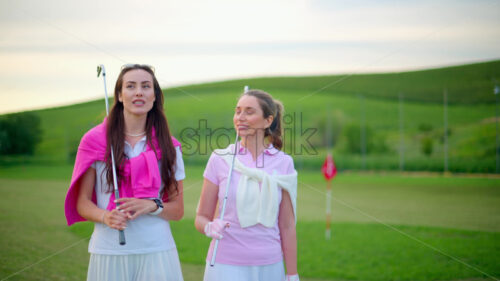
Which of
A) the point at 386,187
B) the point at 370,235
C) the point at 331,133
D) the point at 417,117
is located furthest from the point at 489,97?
the point at 370,235

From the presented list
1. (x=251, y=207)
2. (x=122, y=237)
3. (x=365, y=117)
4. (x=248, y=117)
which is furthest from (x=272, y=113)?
(x=365, y=117)

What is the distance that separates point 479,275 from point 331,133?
38.1m

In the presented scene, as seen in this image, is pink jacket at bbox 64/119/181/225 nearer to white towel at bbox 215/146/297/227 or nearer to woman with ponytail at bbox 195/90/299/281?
woman with ponytail at bbox 195/90/299/281

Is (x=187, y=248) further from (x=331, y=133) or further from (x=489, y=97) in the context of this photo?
(x=489, y=97)

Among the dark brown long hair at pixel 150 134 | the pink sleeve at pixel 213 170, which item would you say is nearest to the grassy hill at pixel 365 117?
the dark brown long hair at pixel 150 134

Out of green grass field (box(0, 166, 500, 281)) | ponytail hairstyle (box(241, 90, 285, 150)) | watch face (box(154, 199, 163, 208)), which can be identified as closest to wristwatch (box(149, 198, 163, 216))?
watch face (box(154, 199, 163, 208))

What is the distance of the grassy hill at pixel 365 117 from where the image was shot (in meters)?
31.9

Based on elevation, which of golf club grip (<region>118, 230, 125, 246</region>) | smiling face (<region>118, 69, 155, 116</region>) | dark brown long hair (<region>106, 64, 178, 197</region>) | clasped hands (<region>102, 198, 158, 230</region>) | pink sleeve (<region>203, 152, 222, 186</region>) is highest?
smiling face (<region>118, 69, 155, 116</region>)

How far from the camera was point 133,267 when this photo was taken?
3.00 metres

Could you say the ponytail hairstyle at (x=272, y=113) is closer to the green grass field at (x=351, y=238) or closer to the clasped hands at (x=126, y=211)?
the clasped hands at (x=126, y=211)

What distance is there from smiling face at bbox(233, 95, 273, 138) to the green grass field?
423 centimetres

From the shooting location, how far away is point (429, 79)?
56.7m

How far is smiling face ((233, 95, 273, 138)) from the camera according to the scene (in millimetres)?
3338

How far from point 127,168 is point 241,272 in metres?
1.02
